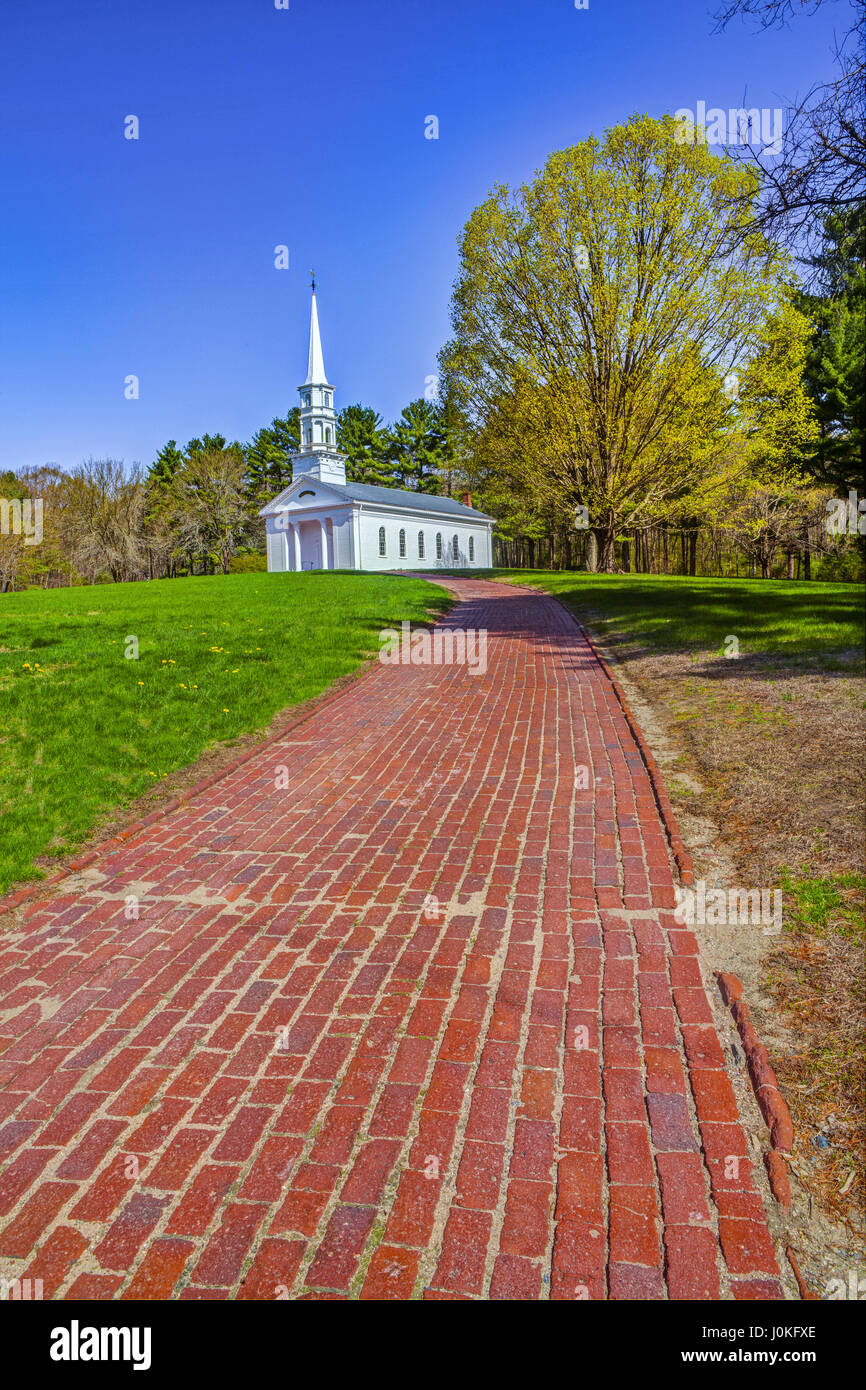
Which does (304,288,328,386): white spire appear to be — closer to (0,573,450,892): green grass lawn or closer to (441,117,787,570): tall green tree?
(441,117,787,570): tall green tree

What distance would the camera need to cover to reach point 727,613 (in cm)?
1427

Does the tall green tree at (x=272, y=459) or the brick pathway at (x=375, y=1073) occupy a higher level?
the tall green tree at (x=272, y=459)

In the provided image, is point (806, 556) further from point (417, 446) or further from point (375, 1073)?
point (375, 1073)

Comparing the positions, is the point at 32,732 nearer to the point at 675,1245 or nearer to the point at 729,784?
the point at 729,784

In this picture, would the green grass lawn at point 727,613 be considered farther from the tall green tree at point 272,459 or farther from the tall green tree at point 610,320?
the tall green tree at point 272,459

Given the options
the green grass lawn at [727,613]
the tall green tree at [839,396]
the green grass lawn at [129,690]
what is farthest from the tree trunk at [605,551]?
the green grass lawn at [129,690]

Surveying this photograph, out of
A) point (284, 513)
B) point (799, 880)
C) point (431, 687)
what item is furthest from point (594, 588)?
point (284, 513)

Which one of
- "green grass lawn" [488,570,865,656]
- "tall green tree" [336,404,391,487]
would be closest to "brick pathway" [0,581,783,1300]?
"green grass lawn" [488,570,865,656]

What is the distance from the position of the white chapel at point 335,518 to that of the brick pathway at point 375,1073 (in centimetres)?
3911

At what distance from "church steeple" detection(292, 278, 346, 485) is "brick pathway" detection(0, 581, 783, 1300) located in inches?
1768

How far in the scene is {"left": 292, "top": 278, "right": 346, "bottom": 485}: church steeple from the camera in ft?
157

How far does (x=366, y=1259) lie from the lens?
2.44 meters

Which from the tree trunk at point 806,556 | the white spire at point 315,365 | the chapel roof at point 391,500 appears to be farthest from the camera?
the white spire at point 315,365

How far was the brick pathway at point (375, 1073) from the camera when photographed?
2463 millimetres
